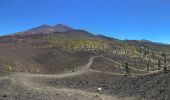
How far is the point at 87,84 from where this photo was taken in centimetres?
6359

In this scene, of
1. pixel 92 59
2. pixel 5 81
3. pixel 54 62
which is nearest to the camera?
pixel 5 81

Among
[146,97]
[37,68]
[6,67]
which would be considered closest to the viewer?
[146,97]

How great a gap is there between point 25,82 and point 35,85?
8.54ft

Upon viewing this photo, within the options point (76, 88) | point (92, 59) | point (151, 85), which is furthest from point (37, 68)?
point (151, 85)

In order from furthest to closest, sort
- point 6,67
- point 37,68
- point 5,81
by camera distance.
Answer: point 37,68 < point 6,67 < point 5,81

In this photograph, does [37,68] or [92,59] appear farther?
[92,59]

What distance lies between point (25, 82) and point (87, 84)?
39.8ft

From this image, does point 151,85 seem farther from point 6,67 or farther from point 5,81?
point 6,67

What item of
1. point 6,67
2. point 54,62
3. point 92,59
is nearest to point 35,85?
point 6,67

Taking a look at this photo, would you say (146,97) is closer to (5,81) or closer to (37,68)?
(5,81)

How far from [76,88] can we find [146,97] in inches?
636

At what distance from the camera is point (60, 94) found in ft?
165

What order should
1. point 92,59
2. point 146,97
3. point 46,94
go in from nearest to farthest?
point 146,97 → point 46,94 → point 92,59

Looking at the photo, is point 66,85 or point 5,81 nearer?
point 5,81
